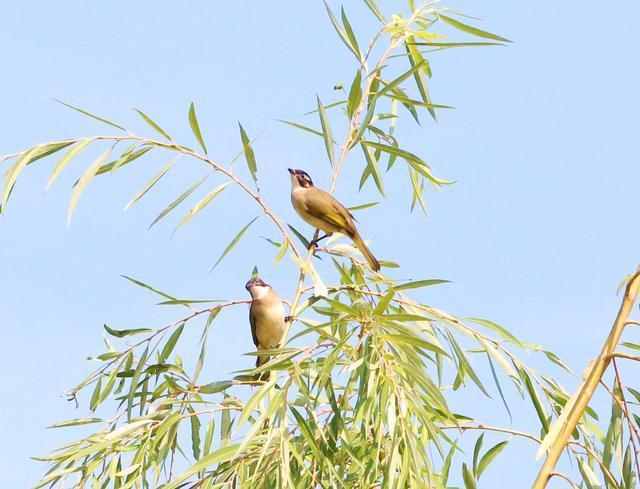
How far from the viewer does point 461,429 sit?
3.85 meters

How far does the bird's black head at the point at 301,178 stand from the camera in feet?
18.2

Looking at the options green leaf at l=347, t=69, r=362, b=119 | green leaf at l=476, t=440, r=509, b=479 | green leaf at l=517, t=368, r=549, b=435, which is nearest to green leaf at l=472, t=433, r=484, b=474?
green leaf at l=476, t=440, r=509, b=479

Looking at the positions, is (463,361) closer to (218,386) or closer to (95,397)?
(218,386)

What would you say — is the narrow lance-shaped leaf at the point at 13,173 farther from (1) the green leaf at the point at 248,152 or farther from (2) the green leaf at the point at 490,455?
(2) the green leaf at the point at 490,455

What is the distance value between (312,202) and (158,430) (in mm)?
1620

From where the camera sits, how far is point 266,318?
5285 millimetres

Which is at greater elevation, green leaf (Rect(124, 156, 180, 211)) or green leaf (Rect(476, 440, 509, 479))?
green leaf (Rect(124, 156, 180, 211))

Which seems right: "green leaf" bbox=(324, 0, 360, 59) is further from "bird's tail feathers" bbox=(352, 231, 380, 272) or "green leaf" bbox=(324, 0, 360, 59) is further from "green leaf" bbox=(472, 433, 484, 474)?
"green leaf" bbox=(472, 433, 484, 474)

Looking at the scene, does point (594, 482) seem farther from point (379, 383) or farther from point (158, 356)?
point (158, 356)

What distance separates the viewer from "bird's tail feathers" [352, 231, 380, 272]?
4.66 metres

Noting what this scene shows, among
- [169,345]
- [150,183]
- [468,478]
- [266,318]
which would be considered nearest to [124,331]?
[169,345]

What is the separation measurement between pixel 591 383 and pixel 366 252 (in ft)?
4.96

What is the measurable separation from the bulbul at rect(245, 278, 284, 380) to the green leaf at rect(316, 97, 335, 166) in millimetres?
1140

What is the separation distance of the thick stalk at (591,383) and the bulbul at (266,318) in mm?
1973
